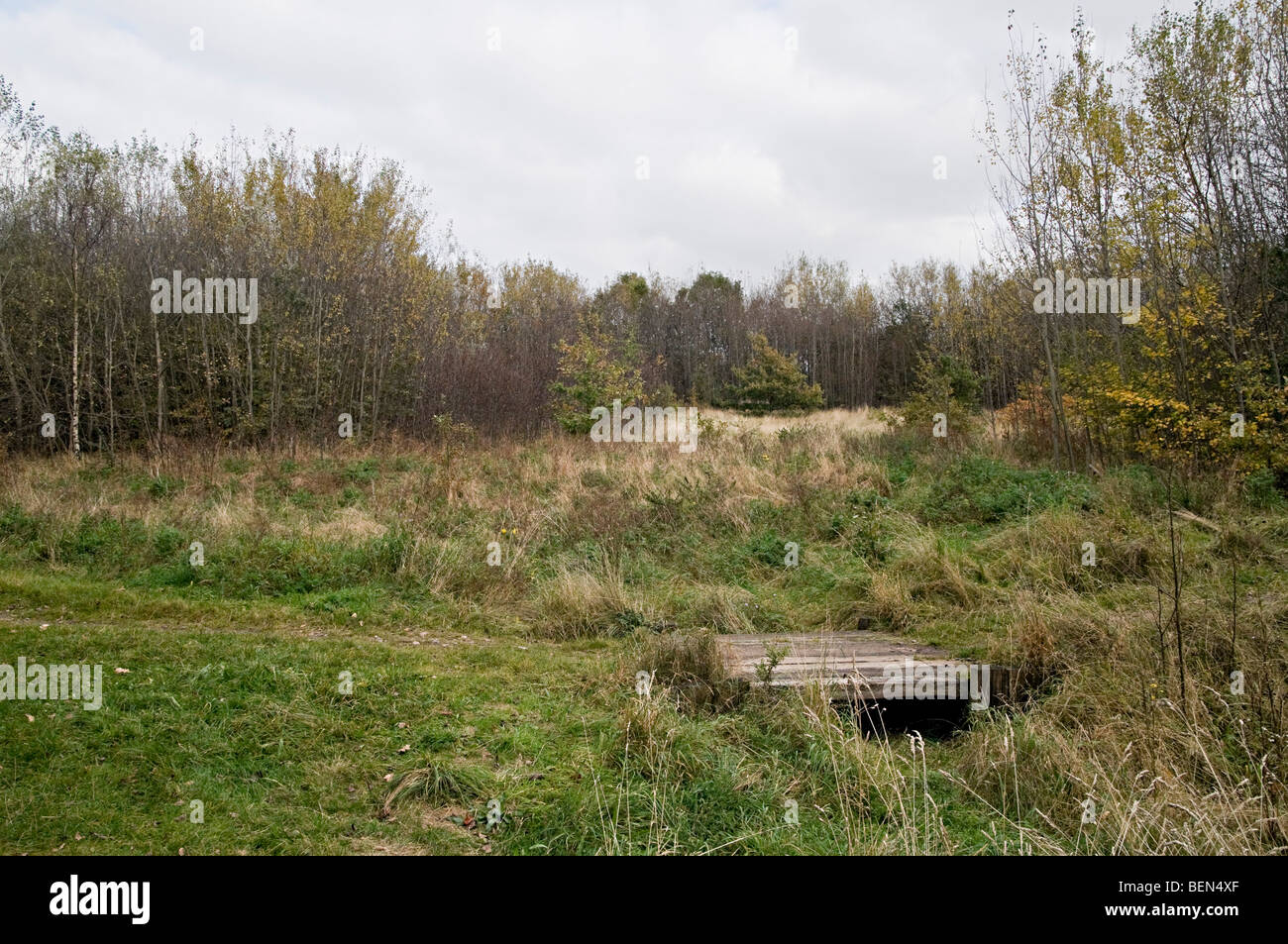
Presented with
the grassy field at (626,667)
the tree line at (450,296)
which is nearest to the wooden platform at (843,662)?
the grassy field at (626,667)

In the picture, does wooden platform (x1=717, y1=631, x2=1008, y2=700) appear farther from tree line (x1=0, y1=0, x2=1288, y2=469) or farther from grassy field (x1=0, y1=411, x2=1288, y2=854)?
tree line (x1=0, y1=0, x2=1288, y2=469)

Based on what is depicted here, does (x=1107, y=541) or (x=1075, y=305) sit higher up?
(x=1075, y=305)

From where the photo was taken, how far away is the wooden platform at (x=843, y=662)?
551 centimetres

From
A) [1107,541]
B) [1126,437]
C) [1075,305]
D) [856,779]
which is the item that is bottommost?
[856,779]

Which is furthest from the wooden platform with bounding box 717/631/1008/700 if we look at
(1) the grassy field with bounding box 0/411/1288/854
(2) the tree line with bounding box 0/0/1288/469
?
(2) the tree line with bounding box 0/0/1288/469

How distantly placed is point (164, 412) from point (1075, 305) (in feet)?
61.6

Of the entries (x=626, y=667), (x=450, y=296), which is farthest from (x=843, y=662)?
(x=450, y=296)

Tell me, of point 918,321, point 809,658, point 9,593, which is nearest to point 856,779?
point 809,658

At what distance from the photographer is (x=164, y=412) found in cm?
1772

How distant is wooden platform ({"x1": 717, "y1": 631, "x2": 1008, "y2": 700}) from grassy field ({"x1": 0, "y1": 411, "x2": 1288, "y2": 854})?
0.24 metres

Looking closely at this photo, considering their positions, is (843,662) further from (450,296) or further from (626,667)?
(450,296)

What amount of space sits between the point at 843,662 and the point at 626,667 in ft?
5.55

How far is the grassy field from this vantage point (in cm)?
371

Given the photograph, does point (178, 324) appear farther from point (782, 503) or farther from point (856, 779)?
point (856, 779)
